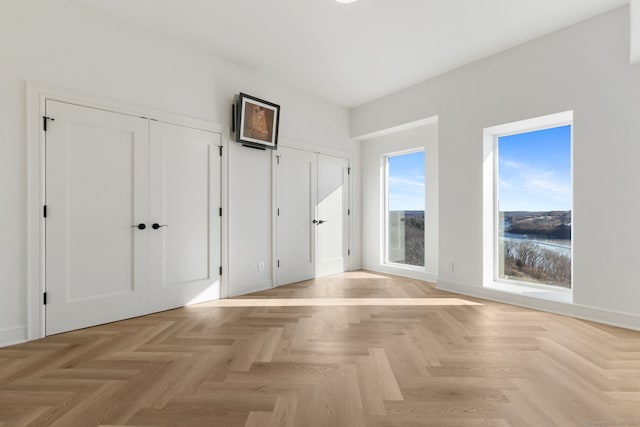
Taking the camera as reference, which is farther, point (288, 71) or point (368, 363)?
point (288, 71)

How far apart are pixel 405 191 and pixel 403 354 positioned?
11.2ft

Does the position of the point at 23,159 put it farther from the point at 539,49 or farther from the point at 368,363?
the point at 539,49

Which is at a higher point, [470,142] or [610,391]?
[470,142]

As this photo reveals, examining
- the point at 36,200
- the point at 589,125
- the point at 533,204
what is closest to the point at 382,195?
the point at 533,204

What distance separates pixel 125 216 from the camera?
310 cm

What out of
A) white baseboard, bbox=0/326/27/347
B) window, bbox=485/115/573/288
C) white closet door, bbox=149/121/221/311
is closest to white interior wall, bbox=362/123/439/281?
window, bbox=485/115/573/288

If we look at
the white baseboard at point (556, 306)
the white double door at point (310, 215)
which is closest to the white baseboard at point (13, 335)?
the white double door at point (310, 215)

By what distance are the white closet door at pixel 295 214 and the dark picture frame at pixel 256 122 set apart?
370 millimetres

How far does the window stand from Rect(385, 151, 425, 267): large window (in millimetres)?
1202

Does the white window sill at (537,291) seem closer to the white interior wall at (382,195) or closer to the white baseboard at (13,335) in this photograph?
the white interior wall at (382,195)

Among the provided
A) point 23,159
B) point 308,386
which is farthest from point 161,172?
point 308,386

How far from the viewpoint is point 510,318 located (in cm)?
312

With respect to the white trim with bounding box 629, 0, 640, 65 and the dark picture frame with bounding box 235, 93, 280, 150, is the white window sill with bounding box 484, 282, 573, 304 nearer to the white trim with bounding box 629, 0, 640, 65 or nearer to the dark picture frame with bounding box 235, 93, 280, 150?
the white trim with bounding box 629, 0, 640, 65

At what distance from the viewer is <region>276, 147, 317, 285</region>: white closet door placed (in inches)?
179
